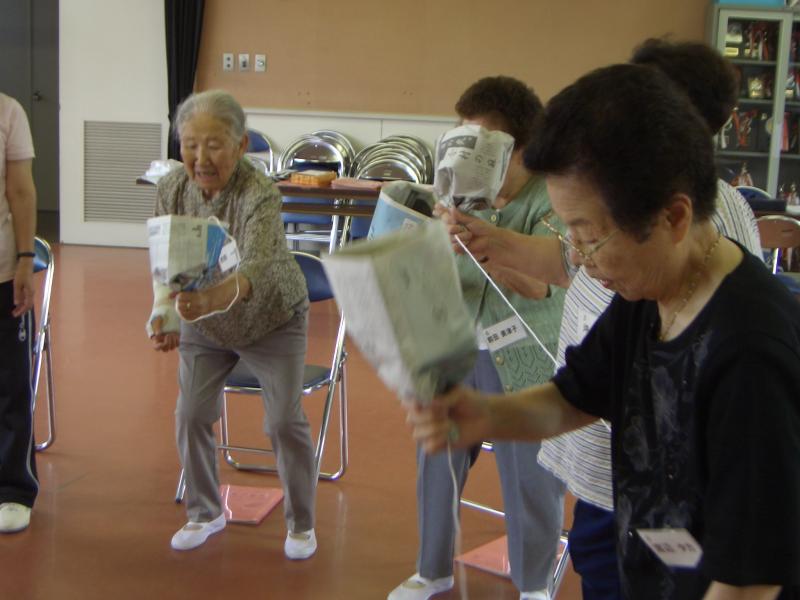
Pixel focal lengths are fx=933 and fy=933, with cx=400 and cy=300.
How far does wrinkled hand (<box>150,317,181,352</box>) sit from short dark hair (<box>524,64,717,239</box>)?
5.40ft

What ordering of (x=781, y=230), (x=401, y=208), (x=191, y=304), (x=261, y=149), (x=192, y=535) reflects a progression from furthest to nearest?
(x=261, y=149)
(x=781, y=230)
(x=192, y=535)
(x=191, y=304)
(x=401, y=208)

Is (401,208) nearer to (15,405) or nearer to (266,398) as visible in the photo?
(266,398)

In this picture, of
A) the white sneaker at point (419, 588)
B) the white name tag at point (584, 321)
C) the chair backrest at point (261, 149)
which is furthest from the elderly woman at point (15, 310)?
the chair backrest at point (261, 149)

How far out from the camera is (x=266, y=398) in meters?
2.72

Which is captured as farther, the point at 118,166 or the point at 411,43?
the point at 118,166

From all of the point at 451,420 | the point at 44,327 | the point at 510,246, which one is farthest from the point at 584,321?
the point at 44,327

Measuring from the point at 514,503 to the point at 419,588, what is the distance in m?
0.41

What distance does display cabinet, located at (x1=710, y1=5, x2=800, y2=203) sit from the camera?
27.0 ft

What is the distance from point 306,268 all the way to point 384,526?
0.90 metres

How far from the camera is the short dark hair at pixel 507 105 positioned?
84.0 inches

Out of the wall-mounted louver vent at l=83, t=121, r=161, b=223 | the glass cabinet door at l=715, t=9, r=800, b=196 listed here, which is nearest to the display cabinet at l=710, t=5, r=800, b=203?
the glass cabinet door at l=715, t=9, r=800, b=196

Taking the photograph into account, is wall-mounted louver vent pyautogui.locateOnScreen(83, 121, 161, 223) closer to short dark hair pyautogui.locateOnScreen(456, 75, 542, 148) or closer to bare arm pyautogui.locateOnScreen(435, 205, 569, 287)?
short dark hair pyautogui.locateOnScreen(456, 75, 542, 148)

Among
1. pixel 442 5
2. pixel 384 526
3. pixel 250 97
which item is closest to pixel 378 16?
pixel 442 5

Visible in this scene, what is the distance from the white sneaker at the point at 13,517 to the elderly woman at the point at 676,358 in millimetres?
2159
